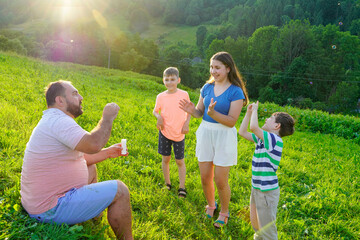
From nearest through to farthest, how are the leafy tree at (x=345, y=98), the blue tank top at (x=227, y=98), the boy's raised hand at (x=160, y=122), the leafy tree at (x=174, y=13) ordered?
1. the blue tank top at (x=227, y=98)
2. the boy's raised hand at (x=160, y=122)
3. the leafy tree at (x=345, y=98)
4. the leafy tree at (x=174, y=13)

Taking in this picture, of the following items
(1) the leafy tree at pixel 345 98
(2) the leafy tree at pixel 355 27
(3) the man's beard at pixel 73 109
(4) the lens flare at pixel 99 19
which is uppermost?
(2) the leafy tree at pixel 355 27

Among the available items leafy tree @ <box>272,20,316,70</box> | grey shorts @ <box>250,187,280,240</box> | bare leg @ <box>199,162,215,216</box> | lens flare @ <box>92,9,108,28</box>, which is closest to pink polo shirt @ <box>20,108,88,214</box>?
bare leg @ <box>199,162,215,216</box>

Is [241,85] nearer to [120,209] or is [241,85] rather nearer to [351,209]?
[120,209]

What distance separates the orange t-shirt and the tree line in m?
47.7

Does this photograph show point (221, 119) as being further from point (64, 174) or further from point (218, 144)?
point (64, 174)

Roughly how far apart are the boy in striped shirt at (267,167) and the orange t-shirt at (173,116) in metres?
1.56

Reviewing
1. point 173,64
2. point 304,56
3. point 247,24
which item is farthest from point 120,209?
point 247,24

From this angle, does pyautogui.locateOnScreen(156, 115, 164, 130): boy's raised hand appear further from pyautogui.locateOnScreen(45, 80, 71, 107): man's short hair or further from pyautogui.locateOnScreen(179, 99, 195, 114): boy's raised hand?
pyautogui.locateOnScreen(45, 80, 71, 107): man's short hair

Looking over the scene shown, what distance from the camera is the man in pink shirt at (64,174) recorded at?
251 centimetres

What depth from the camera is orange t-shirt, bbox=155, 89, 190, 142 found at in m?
4.51

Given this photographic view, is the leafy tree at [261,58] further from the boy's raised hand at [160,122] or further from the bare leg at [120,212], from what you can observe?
the bare leg at [120,212]

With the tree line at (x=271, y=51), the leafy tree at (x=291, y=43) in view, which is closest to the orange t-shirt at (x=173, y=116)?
the tree line at (x=271, y=51)

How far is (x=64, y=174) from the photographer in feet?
8.66

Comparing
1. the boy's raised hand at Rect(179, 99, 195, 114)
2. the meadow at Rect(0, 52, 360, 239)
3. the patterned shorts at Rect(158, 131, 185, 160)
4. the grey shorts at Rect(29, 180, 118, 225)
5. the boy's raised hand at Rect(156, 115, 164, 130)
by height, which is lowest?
the meadow at Rect(0, 52, 360, 239)
